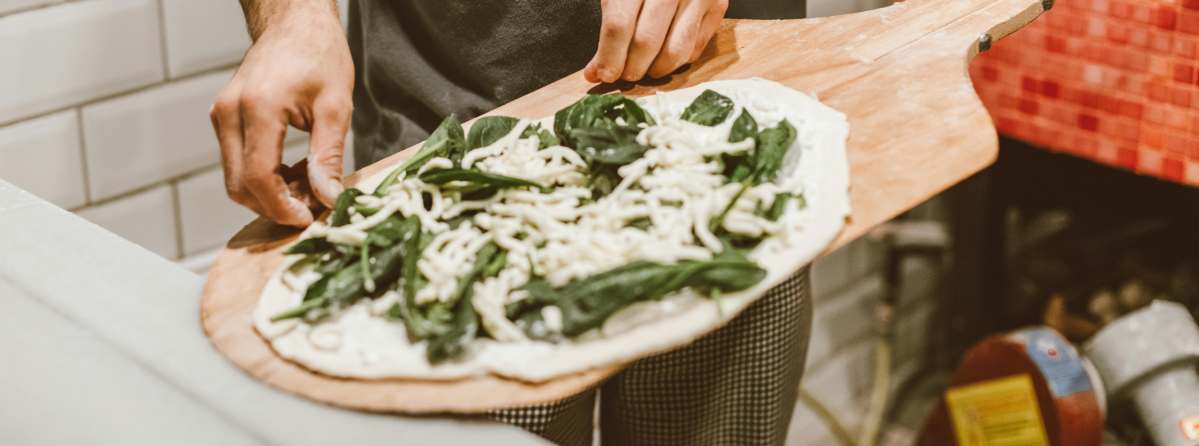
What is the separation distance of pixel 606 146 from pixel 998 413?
105cm

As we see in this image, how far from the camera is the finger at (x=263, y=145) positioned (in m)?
0.94

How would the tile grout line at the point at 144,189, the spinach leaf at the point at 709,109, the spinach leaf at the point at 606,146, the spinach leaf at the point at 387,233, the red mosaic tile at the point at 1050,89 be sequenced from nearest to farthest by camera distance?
the spinach leaf at the point at 387,233
the spinach leaf at the point at 606,146
the spinach leaf at the point at 709,109
the tile grout line at the point at 144,189
the red mosaic tile at the point at 1050,89

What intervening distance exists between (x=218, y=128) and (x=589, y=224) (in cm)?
45

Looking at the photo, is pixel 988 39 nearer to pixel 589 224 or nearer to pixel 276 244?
pixel 589 224

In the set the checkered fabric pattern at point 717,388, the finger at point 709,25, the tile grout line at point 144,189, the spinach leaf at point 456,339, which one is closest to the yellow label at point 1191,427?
the checkered fabric pattern at point 717,388

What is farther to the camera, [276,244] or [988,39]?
[988,39]

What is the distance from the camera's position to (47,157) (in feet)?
4.20

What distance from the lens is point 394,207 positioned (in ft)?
3.20

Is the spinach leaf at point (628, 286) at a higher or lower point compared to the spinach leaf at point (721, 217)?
lower

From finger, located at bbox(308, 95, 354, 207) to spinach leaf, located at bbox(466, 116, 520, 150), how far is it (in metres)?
0.19

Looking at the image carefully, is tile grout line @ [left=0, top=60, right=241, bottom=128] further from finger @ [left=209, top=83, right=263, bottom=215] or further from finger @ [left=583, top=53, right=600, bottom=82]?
finger @ [left=583, top=53, right=600, bottom=82]

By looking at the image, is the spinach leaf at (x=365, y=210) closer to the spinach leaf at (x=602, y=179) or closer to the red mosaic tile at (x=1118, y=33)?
the spinach leaf at (x=602, y=179)

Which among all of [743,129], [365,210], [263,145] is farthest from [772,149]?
[263,145]

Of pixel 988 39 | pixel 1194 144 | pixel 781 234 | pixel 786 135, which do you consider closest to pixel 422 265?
pixel 781 234
